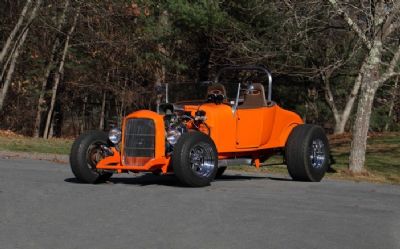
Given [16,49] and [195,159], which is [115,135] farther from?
[16,49]

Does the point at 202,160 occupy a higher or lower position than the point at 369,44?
lower

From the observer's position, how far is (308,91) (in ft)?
124

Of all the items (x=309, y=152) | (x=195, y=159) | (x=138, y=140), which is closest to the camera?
(x=195, y=159)

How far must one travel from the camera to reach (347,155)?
25328 mm

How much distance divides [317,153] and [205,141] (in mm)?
3271

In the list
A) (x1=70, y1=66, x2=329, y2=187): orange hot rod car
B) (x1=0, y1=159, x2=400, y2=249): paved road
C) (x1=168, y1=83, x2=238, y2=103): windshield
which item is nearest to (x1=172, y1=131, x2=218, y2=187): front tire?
(x1=70, y1=66, x2=329, y2=187): orange hot rod car

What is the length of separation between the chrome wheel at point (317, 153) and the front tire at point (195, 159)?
9.11ft

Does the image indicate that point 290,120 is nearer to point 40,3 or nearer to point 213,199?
point 213,199

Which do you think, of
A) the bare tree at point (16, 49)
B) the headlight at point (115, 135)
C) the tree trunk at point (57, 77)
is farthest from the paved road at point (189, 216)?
the tree trunk at point (57, 77)

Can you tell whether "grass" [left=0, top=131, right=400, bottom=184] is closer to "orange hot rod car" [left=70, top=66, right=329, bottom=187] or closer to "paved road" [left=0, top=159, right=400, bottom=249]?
"orange hot rod car" [left=70, top=66, right=329, bottom=187]

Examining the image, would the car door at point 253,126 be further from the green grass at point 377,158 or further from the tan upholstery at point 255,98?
the green grass at point 377,158

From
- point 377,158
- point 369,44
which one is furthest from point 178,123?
point 377,158

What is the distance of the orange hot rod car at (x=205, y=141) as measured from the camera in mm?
11648

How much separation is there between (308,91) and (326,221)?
1163 inches
